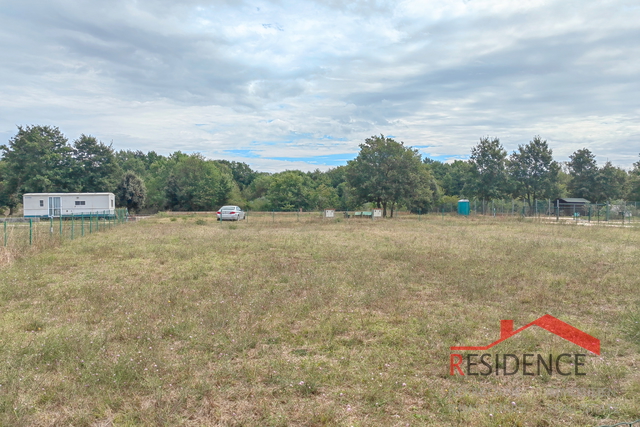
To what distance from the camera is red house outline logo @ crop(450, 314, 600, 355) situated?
17.5 feet

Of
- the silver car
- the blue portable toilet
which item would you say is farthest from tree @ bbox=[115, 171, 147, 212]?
the blue portable toilet

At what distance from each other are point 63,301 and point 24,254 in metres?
6.23

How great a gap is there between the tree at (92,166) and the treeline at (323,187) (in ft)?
0.34

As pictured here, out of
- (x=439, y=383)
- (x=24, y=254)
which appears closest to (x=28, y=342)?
(x=439, y=383)

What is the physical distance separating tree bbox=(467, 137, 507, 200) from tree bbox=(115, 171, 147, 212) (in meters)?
41.3

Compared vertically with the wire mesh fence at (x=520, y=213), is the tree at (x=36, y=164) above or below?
above

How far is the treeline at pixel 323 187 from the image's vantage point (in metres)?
41.5

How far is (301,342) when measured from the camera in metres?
5.57

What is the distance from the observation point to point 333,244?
1664cm

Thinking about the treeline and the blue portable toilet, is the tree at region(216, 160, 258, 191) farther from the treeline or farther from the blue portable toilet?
the blue portable toilet

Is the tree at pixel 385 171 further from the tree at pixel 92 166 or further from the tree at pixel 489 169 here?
the tree at pixel 92 166

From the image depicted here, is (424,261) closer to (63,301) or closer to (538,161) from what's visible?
(63,301)

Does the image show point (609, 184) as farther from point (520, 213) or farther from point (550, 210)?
point (520, 213)

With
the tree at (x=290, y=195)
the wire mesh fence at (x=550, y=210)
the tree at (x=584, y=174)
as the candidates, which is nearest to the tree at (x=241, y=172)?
the tree at (x=290, y=195)
